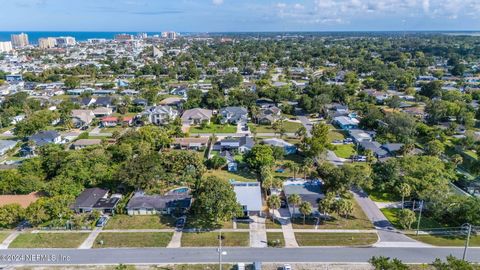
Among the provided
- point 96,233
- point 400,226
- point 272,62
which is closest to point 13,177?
point 96,233

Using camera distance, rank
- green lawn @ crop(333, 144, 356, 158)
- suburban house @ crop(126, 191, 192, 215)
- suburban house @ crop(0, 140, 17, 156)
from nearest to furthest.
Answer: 1. suburban house @ crop(126, 191, 192, 215)
2. green lawn @ crop(333, 144, 356, 158)
3. suburban house @ crop(0, 140, 17, 156)

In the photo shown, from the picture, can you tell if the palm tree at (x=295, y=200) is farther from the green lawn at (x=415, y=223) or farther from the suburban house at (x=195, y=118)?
the suburban house at (x=195, y=118)

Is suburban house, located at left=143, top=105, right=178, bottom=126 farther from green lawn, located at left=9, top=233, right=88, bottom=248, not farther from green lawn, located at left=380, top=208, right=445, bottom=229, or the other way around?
green lawn, located at left=380, top=208, right=445, bottom=229

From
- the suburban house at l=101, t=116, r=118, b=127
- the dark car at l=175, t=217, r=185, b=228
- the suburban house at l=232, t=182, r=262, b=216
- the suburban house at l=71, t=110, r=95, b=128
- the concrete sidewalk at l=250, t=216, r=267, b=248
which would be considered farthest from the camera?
the suburban house at l=101, t=116, r=118, b=127

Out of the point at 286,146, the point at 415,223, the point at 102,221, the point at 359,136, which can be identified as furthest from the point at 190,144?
the point at 415,223

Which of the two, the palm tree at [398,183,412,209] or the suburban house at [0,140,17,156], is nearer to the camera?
the palm tree at [398,183,412,209]

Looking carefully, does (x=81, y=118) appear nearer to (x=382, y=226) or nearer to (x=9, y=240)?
(x=9, y=240)

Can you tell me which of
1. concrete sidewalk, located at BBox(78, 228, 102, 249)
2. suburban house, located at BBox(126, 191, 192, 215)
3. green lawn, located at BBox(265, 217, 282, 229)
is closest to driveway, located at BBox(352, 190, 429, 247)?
green lawn, located at BBox(265, 217, 282, 229)

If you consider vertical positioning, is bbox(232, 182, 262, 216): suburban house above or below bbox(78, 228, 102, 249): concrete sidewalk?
above
